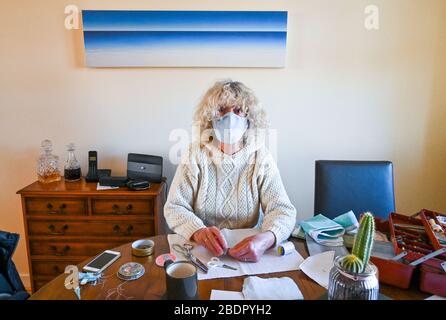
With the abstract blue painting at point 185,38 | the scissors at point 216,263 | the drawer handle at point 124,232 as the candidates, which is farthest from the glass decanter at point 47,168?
the scissors at point 216,263

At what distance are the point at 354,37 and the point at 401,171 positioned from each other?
96 cm

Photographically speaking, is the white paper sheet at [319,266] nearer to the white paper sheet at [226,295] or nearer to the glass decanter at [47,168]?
the white paper sheet at [226,295]

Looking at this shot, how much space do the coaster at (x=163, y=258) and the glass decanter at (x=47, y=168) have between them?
1.31 m

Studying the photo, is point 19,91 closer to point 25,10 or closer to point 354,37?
point 25,10

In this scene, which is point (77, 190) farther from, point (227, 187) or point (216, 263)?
point (216, 263)

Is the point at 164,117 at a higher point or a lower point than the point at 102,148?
higher

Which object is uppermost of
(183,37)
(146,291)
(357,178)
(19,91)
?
(183,37)

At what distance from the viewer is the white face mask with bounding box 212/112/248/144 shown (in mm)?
1354

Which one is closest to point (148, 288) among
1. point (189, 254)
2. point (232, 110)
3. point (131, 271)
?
point (131, 271)

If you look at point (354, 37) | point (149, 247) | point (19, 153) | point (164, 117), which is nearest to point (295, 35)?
point (354, 37)

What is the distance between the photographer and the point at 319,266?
0.96 metres

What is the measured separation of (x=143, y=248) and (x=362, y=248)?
0.67m

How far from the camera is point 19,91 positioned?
2049mm
